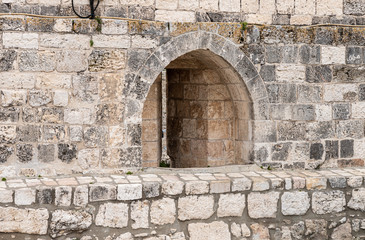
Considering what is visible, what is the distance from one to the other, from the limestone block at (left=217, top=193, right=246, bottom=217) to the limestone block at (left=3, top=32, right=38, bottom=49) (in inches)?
105

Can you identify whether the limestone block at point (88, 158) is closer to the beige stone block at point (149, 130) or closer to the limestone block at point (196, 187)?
the limestone block at point (196, 187)

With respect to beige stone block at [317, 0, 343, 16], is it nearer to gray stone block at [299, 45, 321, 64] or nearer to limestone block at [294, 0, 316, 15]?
limestone block at [294, 0, 316, 15]

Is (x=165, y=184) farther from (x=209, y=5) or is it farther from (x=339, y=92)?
(x=339, y=92)

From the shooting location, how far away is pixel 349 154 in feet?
24.5

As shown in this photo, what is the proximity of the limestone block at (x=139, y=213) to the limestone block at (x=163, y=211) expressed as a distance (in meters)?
0.07

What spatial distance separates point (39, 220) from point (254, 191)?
2422 millimetres

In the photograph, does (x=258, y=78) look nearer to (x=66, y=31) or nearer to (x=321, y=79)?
(x=321, y=79)

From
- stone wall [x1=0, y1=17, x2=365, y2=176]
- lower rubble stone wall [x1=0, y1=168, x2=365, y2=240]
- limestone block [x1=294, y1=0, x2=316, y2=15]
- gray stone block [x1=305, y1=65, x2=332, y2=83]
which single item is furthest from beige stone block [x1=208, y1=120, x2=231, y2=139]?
limestone block [x1=294, y1=0, x2=316, y2=15]

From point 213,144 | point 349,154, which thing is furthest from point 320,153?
point 213,144

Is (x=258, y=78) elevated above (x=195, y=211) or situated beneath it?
elevated above

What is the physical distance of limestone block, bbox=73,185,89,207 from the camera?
6168mm

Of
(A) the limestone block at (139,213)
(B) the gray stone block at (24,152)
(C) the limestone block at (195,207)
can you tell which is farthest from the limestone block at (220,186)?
(B) the gray stone block at (24,152)

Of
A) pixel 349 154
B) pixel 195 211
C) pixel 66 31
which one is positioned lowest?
pixel 195 211

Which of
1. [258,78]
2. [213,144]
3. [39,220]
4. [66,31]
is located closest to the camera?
[39,220]
